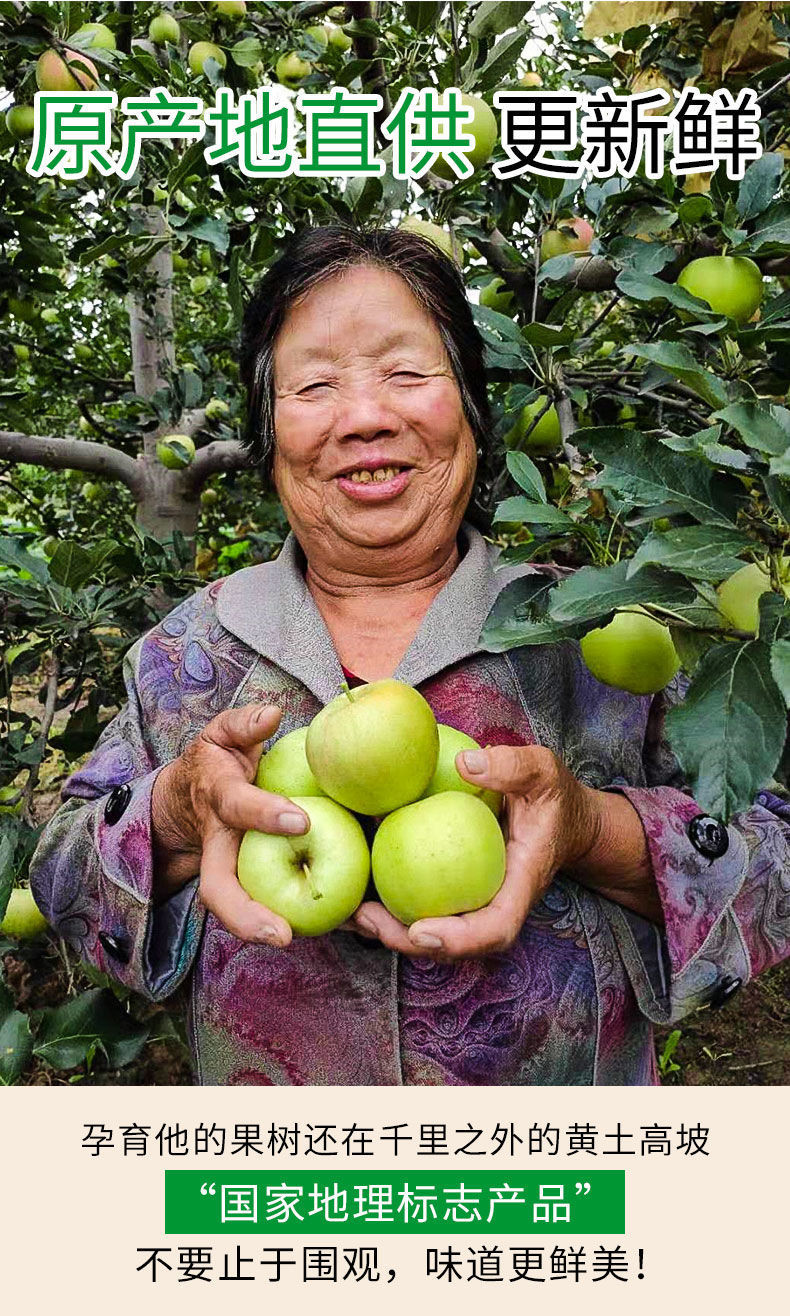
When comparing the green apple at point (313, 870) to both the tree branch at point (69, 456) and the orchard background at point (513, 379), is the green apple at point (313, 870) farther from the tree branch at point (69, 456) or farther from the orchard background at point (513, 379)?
the tree branch at point (69, 456)

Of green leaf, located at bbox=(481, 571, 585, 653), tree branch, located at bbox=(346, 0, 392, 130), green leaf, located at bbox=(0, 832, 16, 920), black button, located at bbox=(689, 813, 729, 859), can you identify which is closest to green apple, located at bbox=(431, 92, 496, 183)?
tree branch, located at bbox=(346, 0, 392, 130)

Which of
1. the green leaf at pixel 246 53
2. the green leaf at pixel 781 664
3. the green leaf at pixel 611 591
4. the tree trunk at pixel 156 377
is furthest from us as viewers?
the tree trunk at pixel 156 377

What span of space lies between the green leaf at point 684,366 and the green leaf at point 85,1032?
96 centimetres

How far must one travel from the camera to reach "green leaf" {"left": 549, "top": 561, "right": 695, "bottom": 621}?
91cm

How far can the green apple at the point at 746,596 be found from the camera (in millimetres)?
989

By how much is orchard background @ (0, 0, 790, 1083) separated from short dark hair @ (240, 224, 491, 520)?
0.13 ft

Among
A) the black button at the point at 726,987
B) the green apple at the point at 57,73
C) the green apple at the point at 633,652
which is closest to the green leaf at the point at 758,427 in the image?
the green apple at the point at 633,652

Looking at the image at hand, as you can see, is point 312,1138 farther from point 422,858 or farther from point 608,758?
point 608,758

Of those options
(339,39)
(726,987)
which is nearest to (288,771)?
(726,987)

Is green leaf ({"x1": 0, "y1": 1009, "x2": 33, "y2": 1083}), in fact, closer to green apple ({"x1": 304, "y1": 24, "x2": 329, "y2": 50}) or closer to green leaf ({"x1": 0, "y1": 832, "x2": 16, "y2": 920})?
green leaf ({"x1": 0, "y1": 832, "x2": 16, "y2": 920})

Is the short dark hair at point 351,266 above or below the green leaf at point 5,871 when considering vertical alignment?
above

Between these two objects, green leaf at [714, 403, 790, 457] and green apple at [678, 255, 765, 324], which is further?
green apple at [678, 255, 765, 324]

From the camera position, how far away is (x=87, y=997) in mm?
1349

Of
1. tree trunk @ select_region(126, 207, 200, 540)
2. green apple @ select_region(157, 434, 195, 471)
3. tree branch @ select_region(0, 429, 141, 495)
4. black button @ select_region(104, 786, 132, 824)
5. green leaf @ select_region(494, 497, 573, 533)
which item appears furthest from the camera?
tree trunk @ select_region(126, 207, 200, 540)
